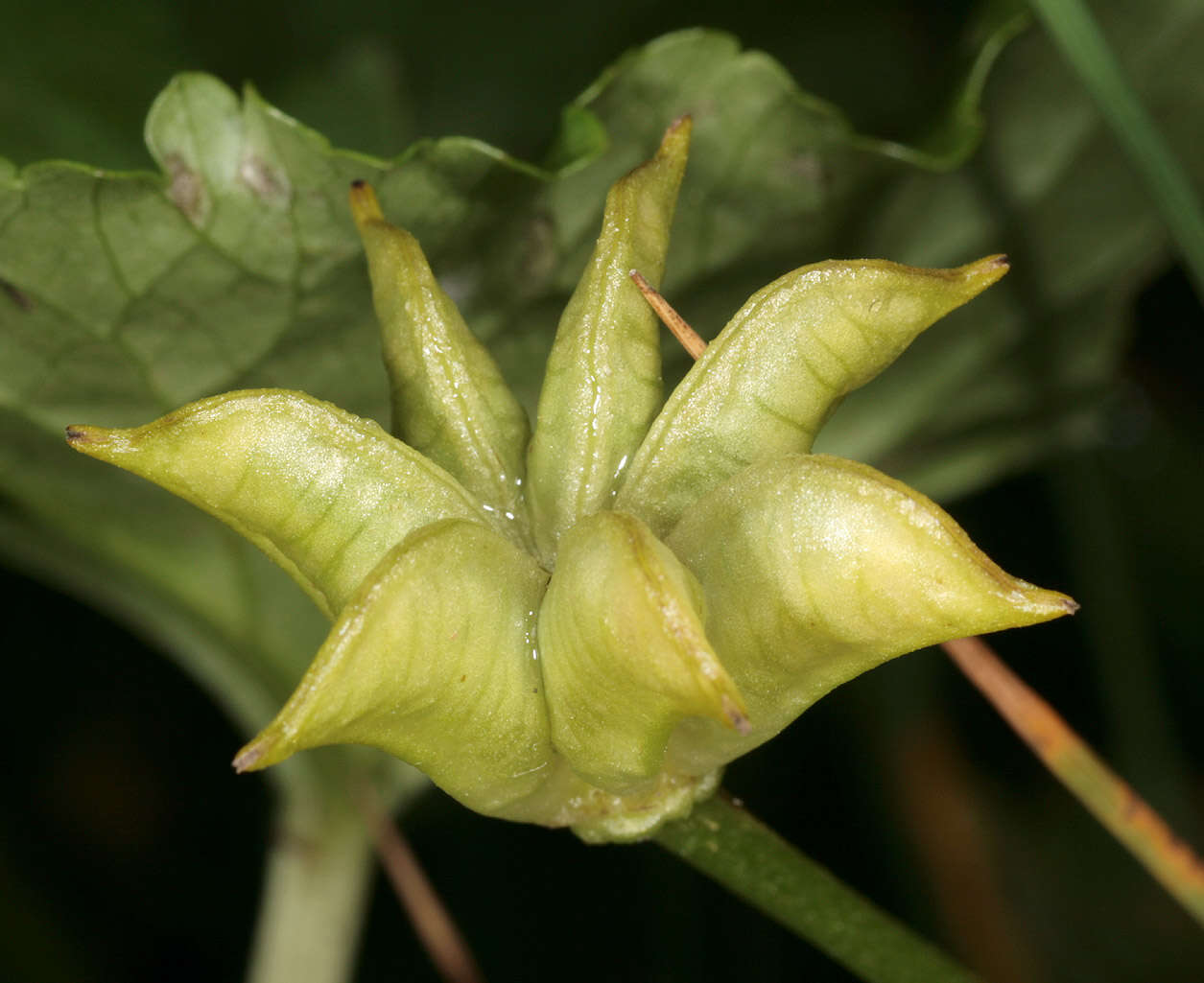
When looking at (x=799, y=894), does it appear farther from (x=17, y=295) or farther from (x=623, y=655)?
(x=17, y=295)

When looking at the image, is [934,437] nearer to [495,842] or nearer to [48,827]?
[495,842]

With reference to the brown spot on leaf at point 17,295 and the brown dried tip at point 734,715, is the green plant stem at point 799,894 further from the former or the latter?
the brown spot on leaf at point 17,295

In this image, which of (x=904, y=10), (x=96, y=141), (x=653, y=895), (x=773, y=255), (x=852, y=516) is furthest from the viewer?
(x=653, y=895)

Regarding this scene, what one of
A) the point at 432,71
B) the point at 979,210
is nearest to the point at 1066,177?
the point at 979,210

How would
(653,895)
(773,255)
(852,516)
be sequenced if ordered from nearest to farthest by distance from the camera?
(852,516) → (773,255) → (653,895)

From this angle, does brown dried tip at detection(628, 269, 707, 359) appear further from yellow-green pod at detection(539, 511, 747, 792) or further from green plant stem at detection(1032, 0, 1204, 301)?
green plant stem at detection(1032, 0, 1204, 301)

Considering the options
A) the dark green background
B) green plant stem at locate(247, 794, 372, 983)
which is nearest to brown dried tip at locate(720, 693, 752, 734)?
green plant stem at locate(247, 794, 372, 983)
